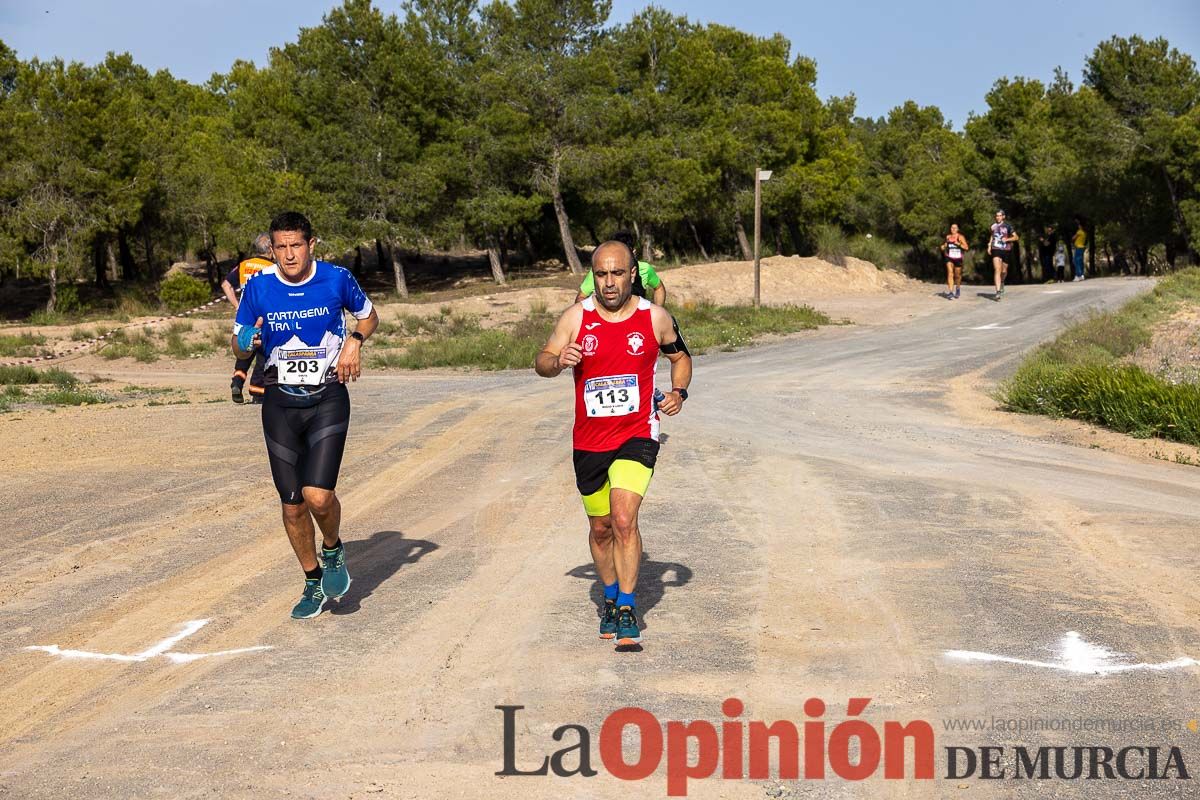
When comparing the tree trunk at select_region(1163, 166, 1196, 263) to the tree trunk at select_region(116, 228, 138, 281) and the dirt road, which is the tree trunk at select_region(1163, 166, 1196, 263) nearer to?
the dirt road

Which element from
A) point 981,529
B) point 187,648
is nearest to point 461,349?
point 981,529

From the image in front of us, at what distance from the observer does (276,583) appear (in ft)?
24.9

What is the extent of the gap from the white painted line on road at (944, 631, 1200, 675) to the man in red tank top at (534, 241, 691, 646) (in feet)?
5.30

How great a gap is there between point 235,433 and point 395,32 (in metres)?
31.8

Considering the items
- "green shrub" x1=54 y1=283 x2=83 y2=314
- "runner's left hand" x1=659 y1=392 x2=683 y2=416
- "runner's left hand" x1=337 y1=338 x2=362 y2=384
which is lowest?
"runner's left hand" x1=659 y1=392 x2=683 y2=416

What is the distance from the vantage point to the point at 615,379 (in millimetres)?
5988

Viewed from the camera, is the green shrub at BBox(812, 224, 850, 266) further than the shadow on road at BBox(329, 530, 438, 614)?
Yes

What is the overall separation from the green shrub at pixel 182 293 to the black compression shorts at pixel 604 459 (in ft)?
117

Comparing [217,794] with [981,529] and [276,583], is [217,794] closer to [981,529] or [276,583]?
[276,583]

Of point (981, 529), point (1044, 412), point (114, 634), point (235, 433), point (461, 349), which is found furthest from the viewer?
point (461, 349)

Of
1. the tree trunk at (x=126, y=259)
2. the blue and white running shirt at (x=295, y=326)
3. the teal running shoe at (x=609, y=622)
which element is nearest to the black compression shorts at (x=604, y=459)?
the teal running shoe at (x=609, y=622)

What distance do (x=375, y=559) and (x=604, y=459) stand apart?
8.88 ft

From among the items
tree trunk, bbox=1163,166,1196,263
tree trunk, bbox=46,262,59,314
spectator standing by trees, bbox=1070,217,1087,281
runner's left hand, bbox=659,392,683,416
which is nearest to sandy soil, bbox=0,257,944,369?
tree trunk, bbox=46,262,59,314

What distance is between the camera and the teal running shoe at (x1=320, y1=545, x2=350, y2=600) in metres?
6.82
